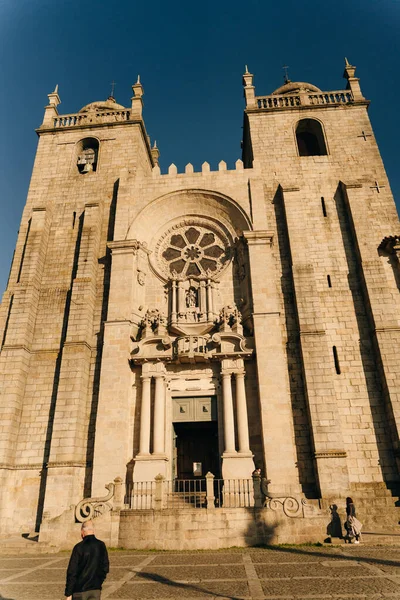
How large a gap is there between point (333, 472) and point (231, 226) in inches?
442

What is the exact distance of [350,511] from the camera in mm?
10391

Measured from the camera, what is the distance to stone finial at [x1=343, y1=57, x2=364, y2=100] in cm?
2187

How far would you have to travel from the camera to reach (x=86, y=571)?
4.16 metres

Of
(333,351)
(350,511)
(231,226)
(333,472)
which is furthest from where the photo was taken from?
(231,226)

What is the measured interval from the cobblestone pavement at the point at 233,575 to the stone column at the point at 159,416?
13.8 ft

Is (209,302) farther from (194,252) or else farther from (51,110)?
(51,110)

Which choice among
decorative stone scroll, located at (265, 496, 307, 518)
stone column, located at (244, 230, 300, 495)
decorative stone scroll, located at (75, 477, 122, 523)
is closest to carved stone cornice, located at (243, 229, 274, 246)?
stone column, located at (244, 230, 300, 495)

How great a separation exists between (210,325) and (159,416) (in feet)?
13.4

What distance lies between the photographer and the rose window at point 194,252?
721 inches

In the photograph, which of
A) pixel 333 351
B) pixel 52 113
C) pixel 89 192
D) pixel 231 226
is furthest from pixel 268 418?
pixel 52 113

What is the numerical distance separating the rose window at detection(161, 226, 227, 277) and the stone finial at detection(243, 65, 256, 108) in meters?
8.60

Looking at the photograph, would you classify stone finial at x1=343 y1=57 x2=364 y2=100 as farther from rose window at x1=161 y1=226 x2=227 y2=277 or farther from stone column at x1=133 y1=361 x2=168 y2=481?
stone column at x1=133 y1=361 x2=168 y2=481

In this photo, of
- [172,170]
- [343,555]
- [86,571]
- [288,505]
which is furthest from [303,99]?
[86,571]

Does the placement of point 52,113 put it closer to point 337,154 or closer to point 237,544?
point 337,154
